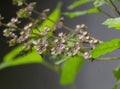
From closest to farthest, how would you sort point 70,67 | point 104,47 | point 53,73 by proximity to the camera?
point 104,47 → point 70,67 → point 53,73

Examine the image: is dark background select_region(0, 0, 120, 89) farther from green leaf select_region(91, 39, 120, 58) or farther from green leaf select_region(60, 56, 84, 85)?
green leaf select_region(91, 39, 120, 58)

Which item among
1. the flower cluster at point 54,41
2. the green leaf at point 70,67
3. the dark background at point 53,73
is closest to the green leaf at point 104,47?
the flower cluster at point 54,41

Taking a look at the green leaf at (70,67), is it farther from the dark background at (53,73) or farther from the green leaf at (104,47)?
the dark background at (53,73)

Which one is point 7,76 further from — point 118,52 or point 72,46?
point 72,46

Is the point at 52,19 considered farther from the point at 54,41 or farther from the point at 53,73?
the point at 53,73

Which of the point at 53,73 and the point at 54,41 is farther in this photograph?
the point at 53,73

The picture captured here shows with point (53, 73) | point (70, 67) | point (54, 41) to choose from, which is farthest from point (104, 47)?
point (53, 73)

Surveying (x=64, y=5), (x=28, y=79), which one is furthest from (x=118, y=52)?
(x=28, y=79)

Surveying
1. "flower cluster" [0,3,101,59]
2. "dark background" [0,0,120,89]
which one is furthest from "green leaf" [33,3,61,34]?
"dark background" [0,0,120,89]
